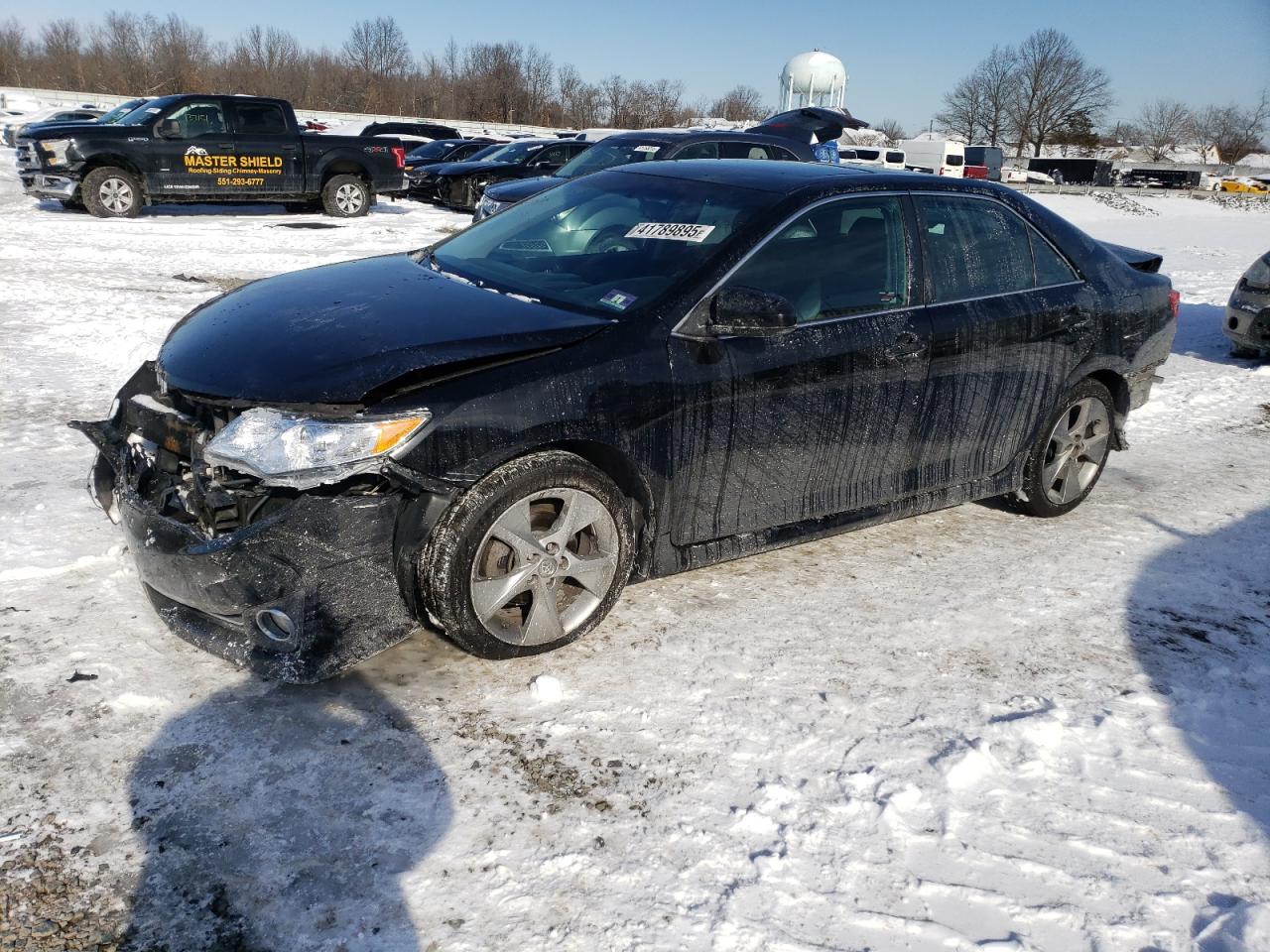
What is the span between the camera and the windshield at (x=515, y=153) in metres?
19.2

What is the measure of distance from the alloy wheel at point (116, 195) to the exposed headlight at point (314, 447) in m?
13.5

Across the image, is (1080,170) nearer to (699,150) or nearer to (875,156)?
(875,156)

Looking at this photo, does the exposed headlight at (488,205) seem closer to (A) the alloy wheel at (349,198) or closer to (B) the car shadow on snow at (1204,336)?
(A) the alloy wheel at (349,198)

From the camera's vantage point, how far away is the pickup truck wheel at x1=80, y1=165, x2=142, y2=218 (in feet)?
47.6

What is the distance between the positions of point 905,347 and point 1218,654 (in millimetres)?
1645

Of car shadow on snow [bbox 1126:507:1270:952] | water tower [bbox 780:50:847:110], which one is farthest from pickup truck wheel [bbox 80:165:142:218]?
water tower [bbox 780:50:847:110]

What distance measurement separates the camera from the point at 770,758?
3.15 metres

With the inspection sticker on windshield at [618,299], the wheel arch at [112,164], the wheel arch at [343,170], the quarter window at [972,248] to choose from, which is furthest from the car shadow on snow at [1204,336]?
the wheel arch at [112,164]

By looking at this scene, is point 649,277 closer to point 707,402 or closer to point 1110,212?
point 707,402

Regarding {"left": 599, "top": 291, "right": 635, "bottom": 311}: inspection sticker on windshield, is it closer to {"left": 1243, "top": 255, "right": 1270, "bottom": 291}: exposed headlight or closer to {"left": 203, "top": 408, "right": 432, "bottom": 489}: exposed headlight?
{"left": 203, "top": 408, "right": 432, "bottom": 489}: exposed headlight

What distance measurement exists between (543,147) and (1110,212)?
1763 cm

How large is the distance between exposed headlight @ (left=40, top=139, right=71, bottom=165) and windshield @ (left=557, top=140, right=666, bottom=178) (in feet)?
22.3

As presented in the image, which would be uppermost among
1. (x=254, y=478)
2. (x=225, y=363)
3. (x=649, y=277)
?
(x=649, y=277)

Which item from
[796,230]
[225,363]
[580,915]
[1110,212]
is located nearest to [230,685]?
[225,363]
